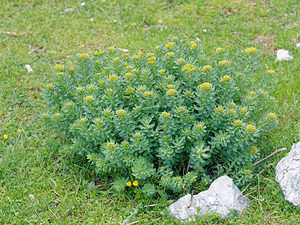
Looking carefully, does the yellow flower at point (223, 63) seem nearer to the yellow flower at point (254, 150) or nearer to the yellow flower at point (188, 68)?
the yellow flower at point (188, 68)

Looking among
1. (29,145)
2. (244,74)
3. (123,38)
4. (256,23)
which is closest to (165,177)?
(244,74)

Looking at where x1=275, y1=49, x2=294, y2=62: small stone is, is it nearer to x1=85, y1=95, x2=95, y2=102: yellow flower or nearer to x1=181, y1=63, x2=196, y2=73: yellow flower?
x1=181, y1=63, x2=196, y2=73: yellow flower

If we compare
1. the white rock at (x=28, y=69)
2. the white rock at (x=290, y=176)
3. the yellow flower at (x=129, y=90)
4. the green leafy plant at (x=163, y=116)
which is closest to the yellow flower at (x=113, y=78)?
the green leafy plant at (x=163, y=116)

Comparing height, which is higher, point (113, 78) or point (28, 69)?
point (113, 78)

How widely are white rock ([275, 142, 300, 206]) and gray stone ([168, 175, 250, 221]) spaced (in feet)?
1.38

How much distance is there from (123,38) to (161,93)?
2709mm

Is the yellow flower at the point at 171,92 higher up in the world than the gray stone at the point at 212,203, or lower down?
higher up

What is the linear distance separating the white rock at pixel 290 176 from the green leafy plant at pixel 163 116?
330 mm

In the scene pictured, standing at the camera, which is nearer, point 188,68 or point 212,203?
point 212,203

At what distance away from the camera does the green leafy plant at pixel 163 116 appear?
3.30m

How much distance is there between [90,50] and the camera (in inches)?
234

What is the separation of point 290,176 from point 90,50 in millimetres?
3920

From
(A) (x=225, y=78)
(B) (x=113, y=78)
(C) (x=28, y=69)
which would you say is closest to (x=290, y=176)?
(A) (x=225, y=78)

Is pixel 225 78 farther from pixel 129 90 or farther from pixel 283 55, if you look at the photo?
pixel 283 55
